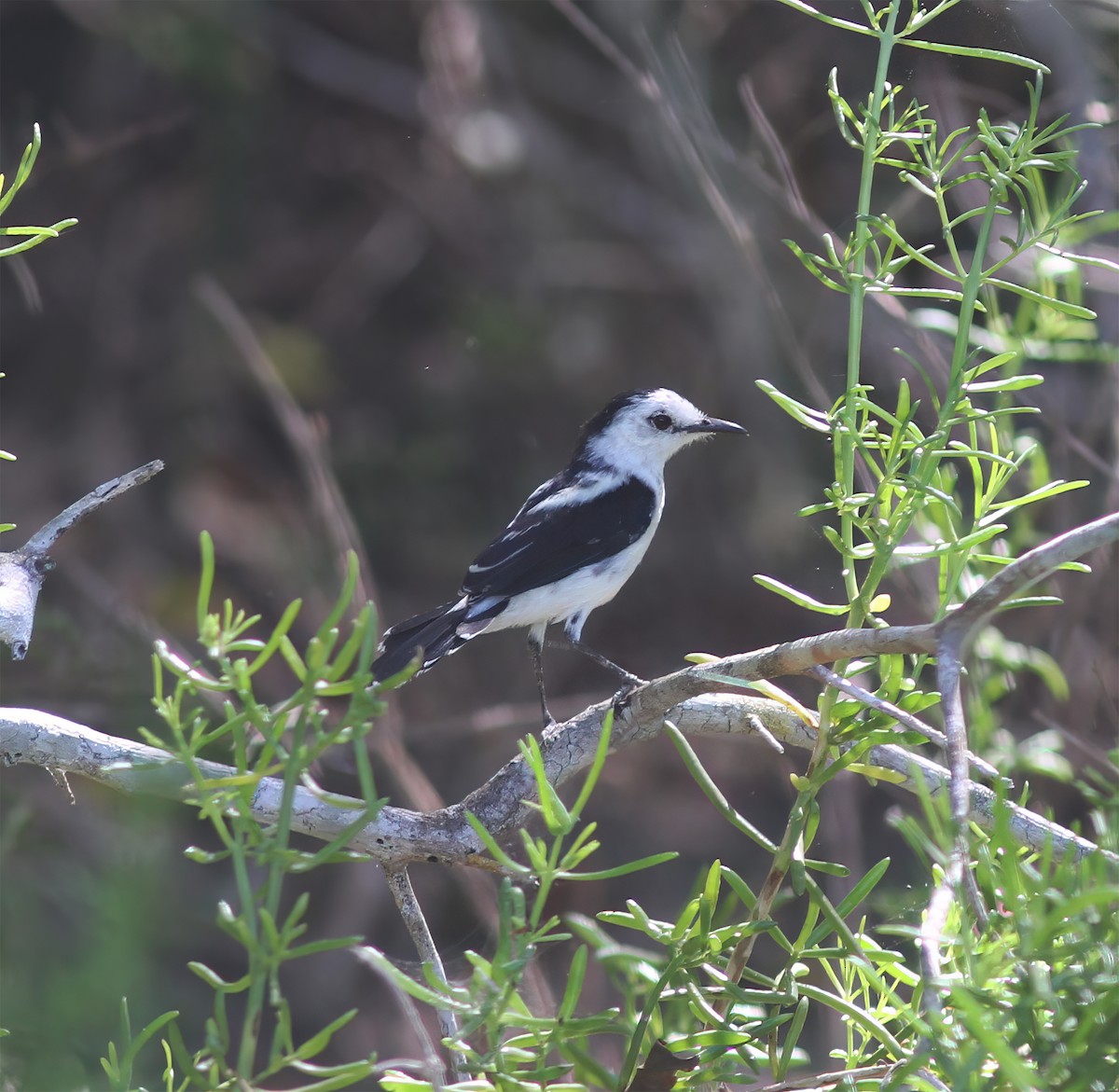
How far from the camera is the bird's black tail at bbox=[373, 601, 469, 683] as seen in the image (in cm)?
324

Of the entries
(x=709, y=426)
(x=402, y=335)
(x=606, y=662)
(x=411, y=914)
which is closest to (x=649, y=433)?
(x=709, y=426)

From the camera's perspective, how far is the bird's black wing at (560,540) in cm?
364

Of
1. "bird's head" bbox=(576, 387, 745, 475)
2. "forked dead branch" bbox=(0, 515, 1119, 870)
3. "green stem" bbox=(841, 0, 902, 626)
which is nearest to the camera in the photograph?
"forked dead branch" bbox=(0, 515, 1119, 870)

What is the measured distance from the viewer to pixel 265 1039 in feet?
19.8

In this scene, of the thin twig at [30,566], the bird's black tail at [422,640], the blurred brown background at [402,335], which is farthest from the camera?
the blurred brown background at [402,335]

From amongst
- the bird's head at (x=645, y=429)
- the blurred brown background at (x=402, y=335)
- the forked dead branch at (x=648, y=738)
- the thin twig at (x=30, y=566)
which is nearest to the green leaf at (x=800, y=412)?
the forked dead branch at (x=648, y=738)

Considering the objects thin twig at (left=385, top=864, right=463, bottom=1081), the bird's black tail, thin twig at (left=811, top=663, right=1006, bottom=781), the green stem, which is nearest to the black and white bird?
the bird's black tail

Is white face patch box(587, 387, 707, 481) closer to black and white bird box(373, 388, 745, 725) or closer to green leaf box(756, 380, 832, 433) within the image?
black and white bird box(373, 388, 745, 725)

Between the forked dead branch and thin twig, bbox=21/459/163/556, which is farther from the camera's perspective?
thin twig, bbox=21/459/163/556

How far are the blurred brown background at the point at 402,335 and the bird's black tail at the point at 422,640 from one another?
240 cm

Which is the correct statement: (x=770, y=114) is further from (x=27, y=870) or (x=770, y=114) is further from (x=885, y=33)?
(x=27, y=870)

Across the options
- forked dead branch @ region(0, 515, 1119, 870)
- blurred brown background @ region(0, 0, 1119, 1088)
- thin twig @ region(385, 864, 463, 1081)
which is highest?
forked dead branch @ region(0, 515, 1119, 870)

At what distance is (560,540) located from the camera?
12.4 feet

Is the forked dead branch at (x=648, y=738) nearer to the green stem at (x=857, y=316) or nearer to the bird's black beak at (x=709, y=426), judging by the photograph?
the green stem at (x=857, y=316)
